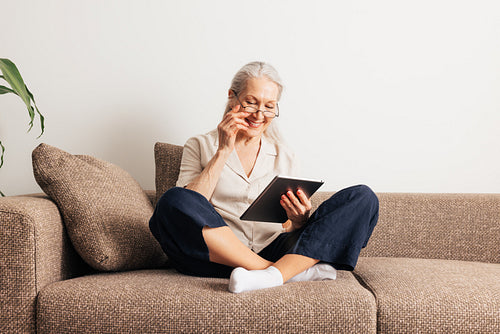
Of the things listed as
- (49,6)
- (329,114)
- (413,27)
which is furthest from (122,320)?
(413,27)

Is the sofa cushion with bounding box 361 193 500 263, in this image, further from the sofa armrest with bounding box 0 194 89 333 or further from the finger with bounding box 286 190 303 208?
the sofa armrest with bounding box 0 194 89 333

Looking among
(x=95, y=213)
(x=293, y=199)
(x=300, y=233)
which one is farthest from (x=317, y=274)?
(x=95, y=213)

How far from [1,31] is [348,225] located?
5.89ft

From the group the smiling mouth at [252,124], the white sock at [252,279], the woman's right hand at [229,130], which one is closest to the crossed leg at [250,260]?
the white sock at [252,279]

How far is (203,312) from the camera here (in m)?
1.13

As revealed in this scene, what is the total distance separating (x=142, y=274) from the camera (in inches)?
55.0

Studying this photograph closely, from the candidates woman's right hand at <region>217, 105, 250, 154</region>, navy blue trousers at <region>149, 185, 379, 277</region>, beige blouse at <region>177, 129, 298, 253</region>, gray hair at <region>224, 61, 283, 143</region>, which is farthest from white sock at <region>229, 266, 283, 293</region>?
gray hair at <region>224, 61, 283, 143</region>

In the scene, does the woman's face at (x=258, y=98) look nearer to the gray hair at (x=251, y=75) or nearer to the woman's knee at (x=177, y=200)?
the gray hair at (x=251, y=75)

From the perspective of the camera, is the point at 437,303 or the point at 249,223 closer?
the point at 437,303

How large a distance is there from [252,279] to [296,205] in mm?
339

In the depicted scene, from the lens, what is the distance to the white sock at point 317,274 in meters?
1.36

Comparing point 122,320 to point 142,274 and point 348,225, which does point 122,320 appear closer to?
point 142,274

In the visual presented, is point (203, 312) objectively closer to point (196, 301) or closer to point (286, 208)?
point (196, 301)

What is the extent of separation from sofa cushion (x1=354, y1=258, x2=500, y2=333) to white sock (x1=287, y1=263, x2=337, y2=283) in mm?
114
